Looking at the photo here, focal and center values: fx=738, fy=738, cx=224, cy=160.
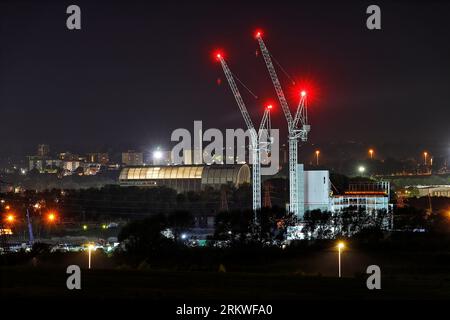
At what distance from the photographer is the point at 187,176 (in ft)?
178

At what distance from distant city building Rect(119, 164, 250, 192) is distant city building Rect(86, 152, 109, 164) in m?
22.0

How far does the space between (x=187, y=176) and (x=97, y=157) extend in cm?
2911

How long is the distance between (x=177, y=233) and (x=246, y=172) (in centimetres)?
2810

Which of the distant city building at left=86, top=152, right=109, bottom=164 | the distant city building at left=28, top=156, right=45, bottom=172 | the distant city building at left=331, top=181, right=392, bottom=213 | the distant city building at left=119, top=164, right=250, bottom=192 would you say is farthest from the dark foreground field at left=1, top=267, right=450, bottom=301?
the distant city building at left=86, top=152, right=109, bottom=164

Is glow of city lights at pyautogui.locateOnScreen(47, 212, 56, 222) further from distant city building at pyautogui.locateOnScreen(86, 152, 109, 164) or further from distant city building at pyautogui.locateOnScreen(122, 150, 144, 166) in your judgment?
distant city building at pyautogui.locateOnScreen(86, 152, 109, 164)

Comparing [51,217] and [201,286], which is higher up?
[51,217]

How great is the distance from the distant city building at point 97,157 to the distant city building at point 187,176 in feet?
72.1

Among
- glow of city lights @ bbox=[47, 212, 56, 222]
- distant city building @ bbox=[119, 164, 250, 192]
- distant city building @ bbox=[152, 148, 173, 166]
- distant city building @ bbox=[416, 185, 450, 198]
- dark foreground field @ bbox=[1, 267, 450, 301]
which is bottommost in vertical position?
dark foreground field @ bbox=[1, 267, 450, 301]

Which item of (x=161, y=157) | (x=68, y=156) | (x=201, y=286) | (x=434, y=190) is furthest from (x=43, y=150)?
(x=201, y=286)

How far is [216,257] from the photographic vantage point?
2130cm

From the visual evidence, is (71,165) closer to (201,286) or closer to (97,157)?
(97,157)

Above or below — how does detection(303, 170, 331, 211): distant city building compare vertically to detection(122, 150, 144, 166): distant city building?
below

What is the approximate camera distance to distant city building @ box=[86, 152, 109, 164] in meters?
79.4
